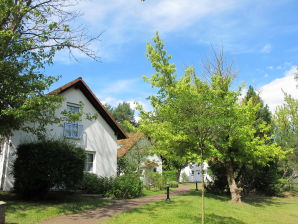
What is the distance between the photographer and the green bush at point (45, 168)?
441 inches

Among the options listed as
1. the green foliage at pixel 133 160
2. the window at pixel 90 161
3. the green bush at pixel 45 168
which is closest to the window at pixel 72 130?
the window at pixel 90 161

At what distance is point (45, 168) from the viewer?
11172 millimetres

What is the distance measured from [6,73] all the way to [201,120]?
23.8 ft

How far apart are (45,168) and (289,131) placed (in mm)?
23846

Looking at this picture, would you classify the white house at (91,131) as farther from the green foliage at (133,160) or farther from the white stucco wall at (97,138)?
the green foliage at (133,160)

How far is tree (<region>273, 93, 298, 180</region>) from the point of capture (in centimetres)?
2378

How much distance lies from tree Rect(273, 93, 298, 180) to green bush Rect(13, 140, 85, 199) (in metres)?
19.1

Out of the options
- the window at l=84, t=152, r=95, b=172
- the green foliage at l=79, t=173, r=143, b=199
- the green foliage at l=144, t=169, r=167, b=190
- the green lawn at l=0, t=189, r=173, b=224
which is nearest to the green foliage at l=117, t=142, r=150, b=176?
the green foliage at l=144, t=169, r=167, b=190

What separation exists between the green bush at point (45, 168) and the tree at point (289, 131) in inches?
752

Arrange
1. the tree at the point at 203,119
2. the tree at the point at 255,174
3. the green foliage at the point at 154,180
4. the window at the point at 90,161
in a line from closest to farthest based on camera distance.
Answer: the tree at the point at 203,119 < the window at the point at 90,161 < the tree at the point at 255,174 < the green foliage at the point at 154,180

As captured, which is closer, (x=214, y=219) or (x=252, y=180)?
(x=214, y=219)

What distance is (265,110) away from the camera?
20688 mm

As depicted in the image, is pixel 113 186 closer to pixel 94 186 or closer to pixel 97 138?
pixel 94 186

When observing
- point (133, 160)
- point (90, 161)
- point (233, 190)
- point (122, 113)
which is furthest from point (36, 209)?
point (122, 113)
